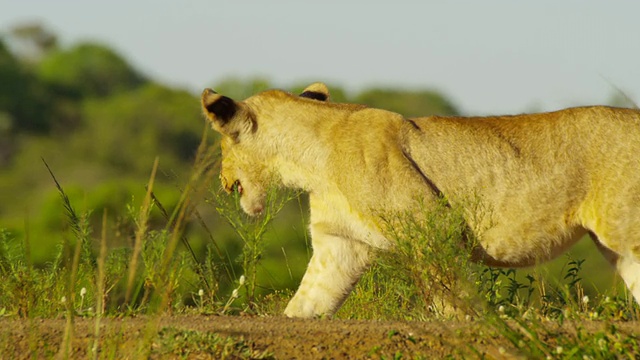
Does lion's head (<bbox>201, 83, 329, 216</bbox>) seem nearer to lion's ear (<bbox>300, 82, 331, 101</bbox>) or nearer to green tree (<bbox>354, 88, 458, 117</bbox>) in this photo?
lion's ear (<bbox>300, 82, 331, 101</bbox>)

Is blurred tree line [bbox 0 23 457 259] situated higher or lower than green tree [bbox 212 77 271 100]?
lower

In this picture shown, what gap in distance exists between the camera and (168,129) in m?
57.8

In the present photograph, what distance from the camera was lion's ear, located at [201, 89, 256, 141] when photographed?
8.73 m

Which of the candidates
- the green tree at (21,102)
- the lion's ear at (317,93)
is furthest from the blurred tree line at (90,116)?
the lion's ear at (317,93)

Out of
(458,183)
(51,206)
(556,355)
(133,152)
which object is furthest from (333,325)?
(133,152)

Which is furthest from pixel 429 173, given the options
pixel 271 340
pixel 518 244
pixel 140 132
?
pixel 140 132

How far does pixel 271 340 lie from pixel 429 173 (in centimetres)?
220

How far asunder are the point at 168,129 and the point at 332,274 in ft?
163

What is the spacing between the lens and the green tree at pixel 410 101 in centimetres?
6512

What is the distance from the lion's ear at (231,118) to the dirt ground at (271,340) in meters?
2.02

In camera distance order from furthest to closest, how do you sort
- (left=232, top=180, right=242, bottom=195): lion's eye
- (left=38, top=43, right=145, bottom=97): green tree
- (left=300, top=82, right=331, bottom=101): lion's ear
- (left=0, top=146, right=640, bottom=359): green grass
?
1. (left=38, top=43, right=145, bottom=97): green tree
2. (left=300, top=82, right=331, bottom=101): lion's ear
3. (left=232, top=180, right=242, bottom=195): lion's eye
4. (left=0, top=146, right=640, bottom=359): green grass

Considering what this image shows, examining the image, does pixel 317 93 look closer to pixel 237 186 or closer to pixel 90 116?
pixel 237 186

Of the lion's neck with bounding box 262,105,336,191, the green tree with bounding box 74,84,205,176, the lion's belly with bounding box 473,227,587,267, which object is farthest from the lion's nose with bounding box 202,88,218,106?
the green tree with bounding box 74,84,205,176

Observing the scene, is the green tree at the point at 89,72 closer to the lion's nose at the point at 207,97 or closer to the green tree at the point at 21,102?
the green tree at the point at 21,102
